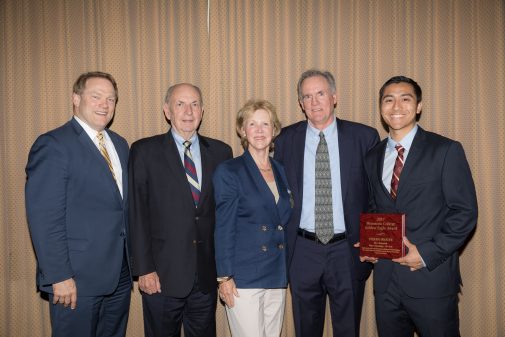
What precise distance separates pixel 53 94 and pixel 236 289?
249 centimetres

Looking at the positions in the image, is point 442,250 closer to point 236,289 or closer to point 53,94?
point 236,289

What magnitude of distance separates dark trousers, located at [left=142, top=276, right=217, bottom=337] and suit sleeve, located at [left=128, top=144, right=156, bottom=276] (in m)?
0.25

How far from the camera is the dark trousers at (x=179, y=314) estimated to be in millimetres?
2416

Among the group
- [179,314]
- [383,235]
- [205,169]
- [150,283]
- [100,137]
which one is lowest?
[179,314]

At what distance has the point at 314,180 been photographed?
2561mm

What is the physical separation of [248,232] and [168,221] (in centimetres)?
56

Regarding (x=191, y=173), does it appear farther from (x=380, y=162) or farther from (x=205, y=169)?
(x=380, y=162)

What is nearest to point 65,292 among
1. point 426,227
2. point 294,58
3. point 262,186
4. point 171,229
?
point 171,229

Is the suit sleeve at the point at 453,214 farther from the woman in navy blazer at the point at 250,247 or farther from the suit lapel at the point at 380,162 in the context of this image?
the woman in navy blazer at the point at 250,247

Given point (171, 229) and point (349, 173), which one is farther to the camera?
point (349, 173)

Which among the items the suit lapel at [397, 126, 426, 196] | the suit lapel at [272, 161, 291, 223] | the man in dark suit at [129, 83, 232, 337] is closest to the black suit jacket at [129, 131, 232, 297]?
the man in dark suit at [129, 83, 232, 337]

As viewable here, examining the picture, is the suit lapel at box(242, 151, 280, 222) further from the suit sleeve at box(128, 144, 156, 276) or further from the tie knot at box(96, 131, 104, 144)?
the tie knot at box(96, 131, 104, 144)

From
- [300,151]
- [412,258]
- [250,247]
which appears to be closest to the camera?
[412,258]

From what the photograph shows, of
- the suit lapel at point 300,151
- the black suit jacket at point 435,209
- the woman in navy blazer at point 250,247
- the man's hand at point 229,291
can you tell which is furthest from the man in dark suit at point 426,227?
the man's hand at point 229,291
